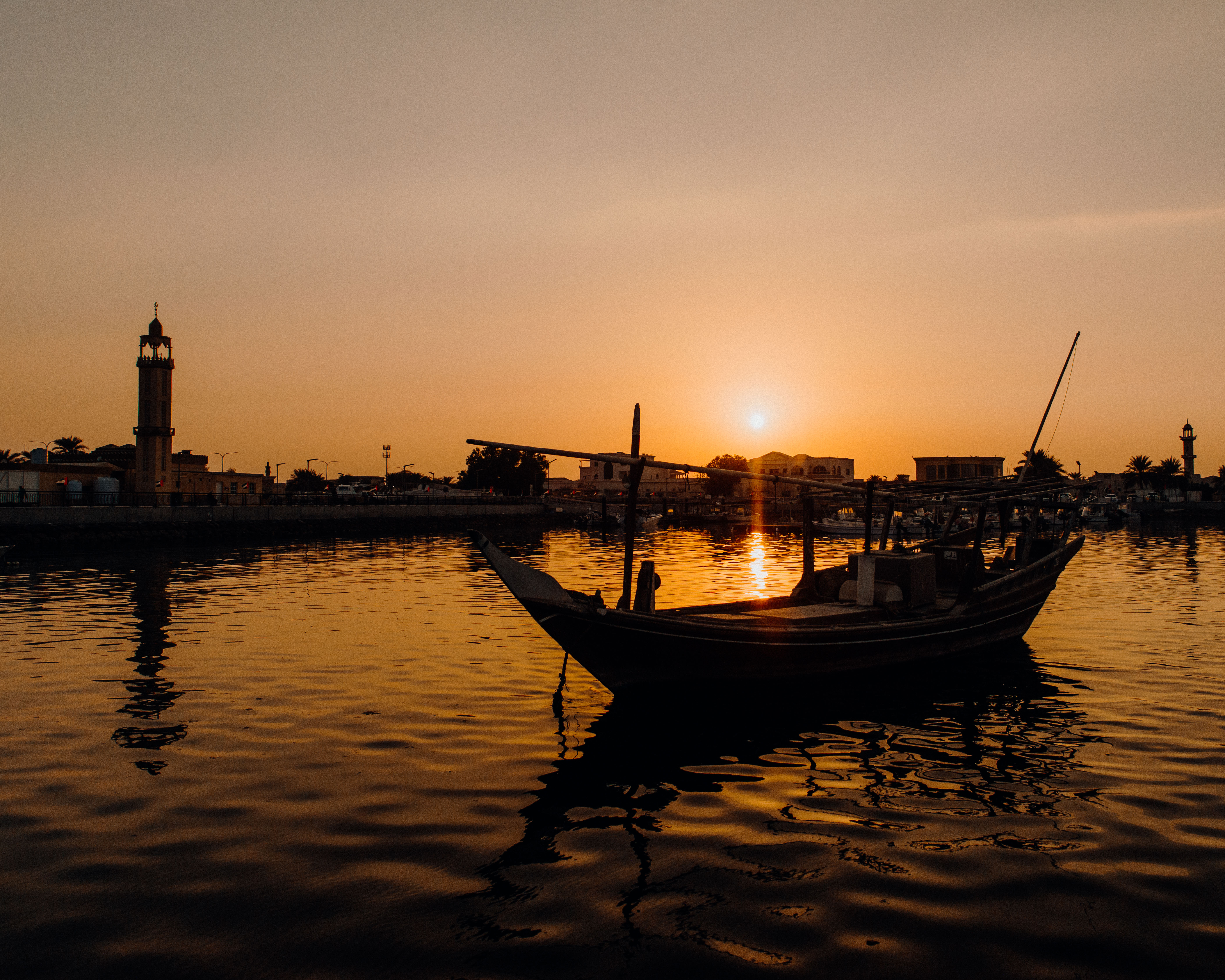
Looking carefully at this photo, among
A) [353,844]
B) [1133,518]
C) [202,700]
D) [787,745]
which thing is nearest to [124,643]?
[202,700]

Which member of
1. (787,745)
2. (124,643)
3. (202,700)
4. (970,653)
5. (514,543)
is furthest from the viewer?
(514,543)

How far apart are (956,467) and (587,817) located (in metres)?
153

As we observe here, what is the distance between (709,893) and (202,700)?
36.0ft

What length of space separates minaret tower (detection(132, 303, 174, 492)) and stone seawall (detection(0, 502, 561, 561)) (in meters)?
13.7

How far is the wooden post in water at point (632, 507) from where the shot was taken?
46.5 ft

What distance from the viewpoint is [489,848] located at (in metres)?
8.43

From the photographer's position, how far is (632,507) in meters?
14.6

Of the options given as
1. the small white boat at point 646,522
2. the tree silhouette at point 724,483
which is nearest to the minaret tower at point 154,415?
the small white boat at point 646,522

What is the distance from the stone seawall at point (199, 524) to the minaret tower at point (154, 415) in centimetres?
1372

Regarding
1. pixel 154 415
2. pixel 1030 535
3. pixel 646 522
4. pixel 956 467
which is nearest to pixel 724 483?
pixel 956 467

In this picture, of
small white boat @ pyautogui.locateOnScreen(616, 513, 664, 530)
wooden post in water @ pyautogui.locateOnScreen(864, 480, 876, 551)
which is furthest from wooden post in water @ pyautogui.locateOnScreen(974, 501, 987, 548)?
small white boat @ pyautogui.locateOnScreen(616, 513, 664, 530)

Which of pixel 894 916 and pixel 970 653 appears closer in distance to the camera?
pixel 894 916

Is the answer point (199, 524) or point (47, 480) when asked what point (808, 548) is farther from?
point (47, 480)

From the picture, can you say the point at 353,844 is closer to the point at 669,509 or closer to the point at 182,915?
the point at 182,915
